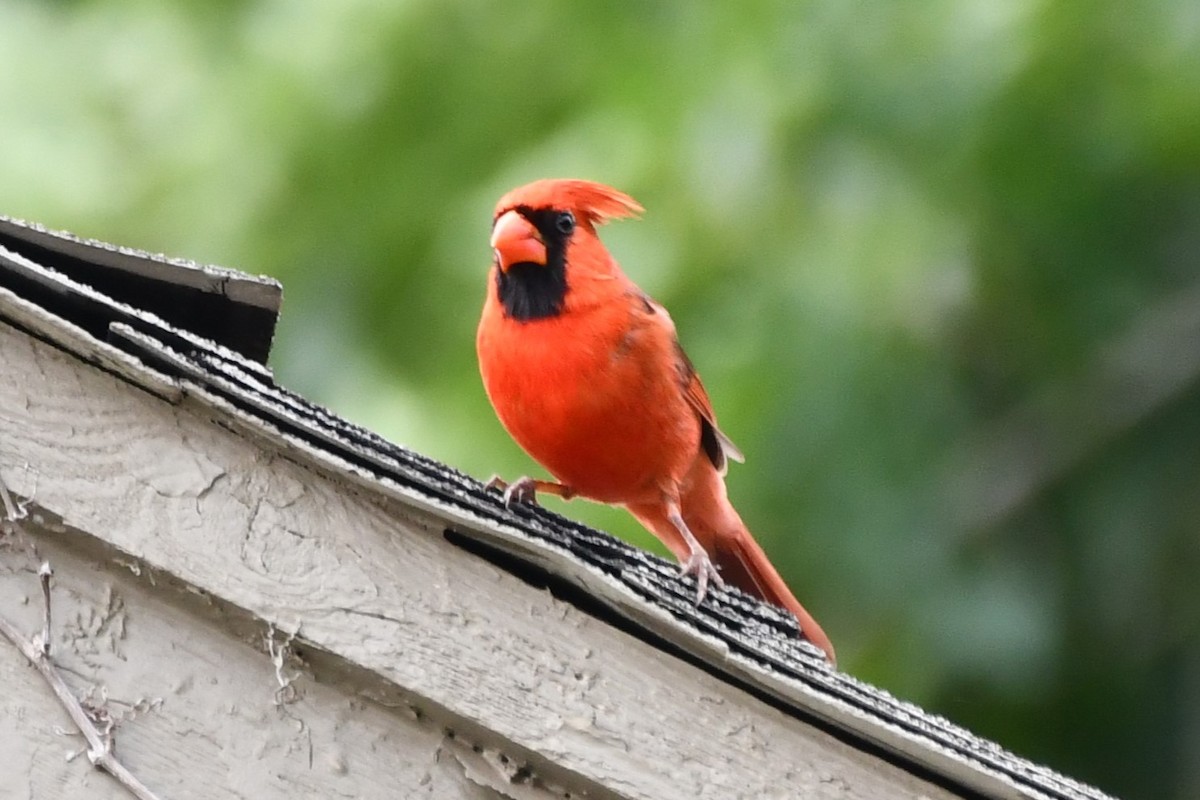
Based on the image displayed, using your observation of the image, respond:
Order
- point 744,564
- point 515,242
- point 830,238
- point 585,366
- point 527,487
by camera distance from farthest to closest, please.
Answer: point 830,238 < point 744,564 < point 515,242 < point 585,366 < point 527,487

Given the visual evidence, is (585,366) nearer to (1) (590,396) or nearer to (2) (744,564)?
(1) (590,396)

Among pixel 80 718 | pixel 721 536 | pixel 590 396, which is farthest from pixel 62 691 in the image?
pixel 721 536

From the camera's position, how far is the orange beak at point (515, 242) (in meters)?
2.74

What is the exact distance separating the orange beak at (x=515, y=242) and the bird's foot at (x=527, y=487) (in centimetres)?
35

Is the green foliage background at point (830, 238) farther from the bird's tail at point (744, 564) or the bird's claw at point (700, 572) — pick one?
the bird's claw at point (700, 572)

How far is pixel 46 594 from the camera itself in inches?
64.0

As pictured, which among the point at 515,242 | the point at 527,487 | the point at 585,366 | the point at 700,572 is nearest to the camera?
the point at 700,572

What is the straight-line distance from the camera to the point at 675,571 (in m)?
2.27

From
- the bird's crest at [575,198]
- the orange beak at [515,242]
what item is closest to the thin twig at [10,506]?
the orange beak at [515,242]

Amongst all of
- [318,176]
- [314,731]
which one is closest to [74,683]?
[314,731]

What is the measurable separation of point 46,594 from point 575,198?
1404 millimetres

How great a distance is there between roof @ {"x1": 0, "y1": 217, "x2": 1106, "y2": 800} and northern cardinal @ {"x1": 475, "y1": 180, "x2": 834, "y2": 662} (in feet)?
2.38

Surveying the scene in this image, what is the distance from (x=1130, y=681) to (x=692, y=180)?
5.88ft

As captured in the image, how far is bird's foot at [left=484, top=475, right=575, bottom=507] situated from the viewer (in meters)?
2.38
